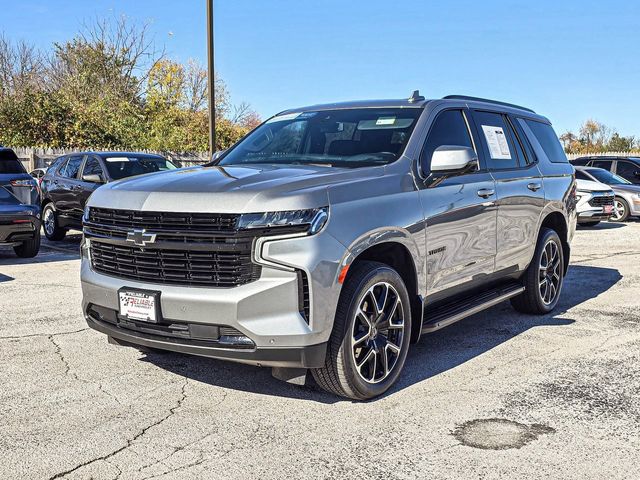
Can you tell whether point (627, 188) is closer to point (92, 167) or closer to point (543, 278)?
point (543, 278)

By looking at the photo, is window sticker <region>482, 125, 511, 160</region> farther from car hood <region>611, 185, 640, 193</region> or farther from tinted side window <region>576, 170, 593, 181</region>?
car hood <region>611, 185, 640, 193</region>

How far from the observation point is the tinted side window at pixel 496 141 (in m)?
6.01

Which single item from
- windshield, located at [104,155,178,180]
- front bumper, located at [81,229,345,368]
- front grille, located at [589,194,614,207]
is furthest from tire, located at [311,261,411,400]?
front grille, located at [589,194,614,207]

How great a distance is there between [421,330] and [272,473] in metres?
1.81

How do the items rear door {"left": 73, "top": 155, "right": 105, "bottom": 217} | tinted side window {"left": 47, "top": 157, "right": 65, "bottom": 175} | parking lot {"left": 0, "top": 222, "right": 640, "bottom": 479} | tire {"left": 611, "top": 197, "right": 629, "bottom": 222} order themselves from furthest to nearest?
tire {"left": 611, "top": 197, "right": 629, "bottom": 222} → tinted side window {"left": 47, "top": 157, "right": 65, "bottom": 175} → rear door {"left": 73, "top": 155, "right": 105, "bottom": 217} → parking lot {"left": 0, "top": 222, "right": 640, "bottom": 479}

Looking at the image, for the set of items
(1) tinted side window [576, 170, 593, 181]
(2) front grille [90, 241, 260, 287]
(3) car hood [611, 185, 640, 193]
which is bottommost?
(3) car hood [611, 185, 640, 193]

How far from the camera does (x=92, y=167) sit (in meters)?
12.9

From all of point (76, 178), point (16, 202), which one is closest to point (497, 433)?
point (16, 202)

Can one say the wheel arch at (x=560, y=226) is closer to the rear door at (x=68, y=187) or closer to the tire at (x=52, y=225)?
the rear door at (x=68, y=187)

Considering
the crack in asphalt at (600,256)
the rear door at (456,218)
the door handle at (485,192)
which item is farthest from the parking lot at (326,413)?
the crack in asphalt at (600,256)

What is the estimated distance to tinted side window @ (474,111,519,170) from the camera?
237 inches

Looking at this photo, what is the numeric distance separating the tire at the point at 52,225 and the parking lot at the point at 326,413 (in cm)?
749

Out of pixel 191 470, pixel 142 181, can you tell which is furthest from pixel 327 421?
pixel 142 181

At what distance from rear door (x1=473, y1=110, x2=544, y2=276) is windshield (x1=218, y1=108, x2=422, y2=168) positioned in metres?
1.04
